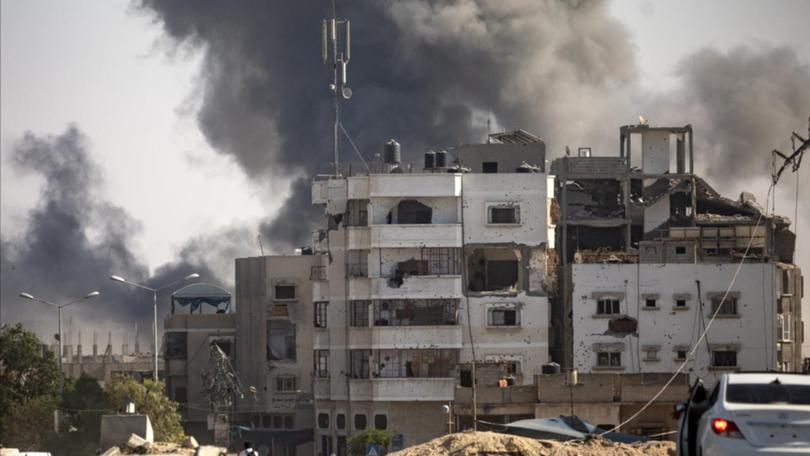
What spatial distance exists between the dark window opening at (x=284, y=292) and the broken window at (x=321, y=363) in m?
9.71

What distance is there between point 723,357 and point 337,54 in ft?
97.0

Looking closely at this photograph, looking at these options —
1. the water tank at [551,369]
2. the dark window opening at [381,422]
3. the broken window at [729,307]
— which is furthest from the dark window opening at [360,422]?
the broken window at [729,307]

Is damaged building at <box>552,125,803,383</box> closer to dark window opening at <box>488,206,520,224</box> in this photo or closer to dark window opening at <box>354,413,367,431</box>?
dark window opening at <box>488,206,520,224</box>

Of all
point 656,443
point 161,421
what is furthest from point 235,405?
point 656,443

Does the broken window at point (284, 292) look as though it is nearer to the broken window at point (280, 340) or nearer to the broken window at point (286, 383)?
the broken window at point (280, 340)

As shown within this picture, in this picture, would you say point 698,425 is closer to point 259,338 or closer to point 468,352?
point 468,352

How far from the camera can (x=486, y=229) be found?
312ft

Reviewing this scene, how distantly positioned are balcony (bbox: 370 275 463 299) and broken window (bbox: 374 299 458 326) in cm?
29

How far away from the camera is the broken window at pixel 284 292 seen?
107m

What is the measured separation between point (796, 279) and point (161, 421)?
104ft

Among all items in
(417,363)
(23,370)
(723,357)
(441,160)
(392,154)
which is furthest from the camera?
(23,370)

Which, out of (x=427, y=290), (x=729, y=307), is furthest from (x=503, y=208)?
(x=729, y=307)

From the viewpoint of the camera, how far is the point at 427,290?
309ft

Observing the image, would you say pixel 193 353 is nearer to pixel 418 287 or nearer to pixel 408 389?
pixel 418 287
